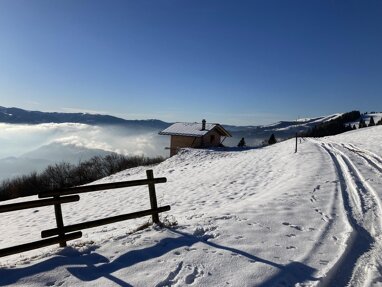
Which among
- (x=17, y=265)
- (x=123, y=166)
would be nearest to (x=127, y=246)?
(x=17, y=265)

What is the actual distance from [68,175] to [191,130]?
29392 mm

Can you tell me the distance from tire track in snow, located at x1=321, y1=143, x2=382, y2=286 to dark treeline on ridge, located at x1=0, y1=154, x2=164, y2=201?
52.1 m

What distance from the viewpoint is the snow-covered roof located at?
57.0 metres

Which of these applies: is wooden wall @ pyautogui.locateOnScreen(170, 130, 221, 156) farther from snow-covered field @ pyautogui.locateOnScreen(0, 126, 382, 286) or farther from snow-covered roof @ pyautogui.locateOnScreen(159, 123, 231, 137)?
snow-covered field @ pyautogui.locateOnScreen(0, 126, 382, 286)

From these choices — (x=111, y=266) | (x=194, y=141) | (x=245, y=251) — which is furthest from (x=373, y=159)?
(x=194, y=141)

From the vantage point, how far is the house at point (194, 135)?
5666 centimetres

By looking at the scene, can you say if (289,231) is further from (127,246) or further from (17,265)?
(17,265)

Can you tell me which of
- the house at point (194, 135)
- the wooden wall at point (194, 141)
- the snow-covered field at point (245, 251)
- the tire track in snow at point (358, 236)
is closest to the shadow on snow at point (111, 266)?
the snow-covered field at point (245, 251)

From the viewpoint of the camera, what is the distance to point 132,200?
856 inches

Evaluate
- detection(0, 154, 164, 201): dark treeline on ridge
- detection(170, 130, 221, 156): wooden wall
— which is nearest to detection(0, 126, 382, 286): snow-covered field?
detection(170, 130, 221, 156): wooden wall

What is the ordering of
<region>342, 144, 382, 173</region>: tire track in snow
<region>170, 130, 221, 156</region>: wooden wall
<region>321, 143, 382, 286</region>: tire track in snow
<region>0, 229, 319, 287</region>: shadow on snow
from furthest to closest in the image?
<region>170, 130, 221, 156</region>: wooden wall → <region>342, 144, 382, 173</region>: tire track in snow → <region>321, 143, 382, 286</region>: tire track in snow → <region>0, 229, 319, 287</region>: shadow on snow

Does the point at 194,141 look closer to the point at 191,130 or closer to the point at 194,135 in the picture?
the point at 194,135

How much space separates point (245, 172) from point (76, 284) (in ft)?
67.7

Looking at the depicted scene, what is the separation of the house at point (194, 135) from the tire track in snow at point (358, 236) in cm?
4004
